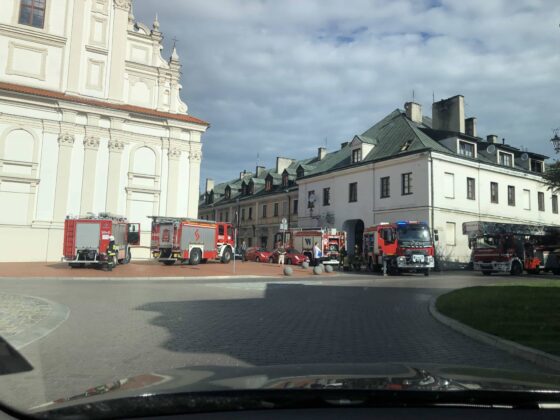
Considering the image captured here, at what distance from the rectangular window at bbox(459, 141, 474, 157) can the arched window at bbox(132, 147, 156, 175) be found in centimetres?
2495

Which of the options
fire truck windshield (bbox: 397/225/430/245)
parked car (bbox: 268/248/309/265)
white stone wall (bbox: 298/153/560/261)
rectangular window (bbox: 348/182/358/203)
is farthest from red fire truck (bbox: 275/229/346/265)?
fire truck windshield (bbox: 397/225/430/245)

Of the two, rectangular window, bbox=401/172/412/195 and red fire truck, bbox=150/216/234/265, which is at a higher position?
rectangular window, bbox=401/172/412/195

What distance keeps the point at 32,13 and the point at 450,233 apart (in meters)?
35.2

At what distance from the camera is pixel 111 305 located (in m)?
12.3

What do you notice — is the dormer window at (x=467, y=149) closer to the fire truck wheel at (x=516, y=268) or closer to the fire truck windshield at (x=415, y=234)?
the fire truck wheel at (x=516, y=268)

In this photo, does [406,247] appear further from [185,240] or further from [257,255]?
[257,255]

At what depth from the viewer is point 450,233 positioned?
123ft

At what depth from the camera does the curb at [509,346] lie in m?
6.61

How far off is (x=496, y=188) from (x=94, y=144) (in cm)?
3296

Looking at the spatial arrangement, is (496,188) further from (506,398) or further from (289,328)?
(506,398)

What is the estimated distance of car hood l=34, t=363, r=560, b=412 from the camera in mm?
2318

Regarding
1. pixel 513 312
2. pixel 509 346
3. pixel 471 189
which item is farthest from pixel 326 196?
pixel 509 346

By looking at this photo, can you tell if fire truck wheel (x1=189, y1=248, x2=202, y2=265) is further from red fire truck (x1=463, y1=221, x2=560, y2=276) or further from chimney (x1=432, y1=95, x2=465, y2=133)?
chimney (x1=432, y1=95, x2=465, y2=133)

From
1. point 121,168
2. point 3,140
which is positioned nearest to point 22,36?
point 3,140
